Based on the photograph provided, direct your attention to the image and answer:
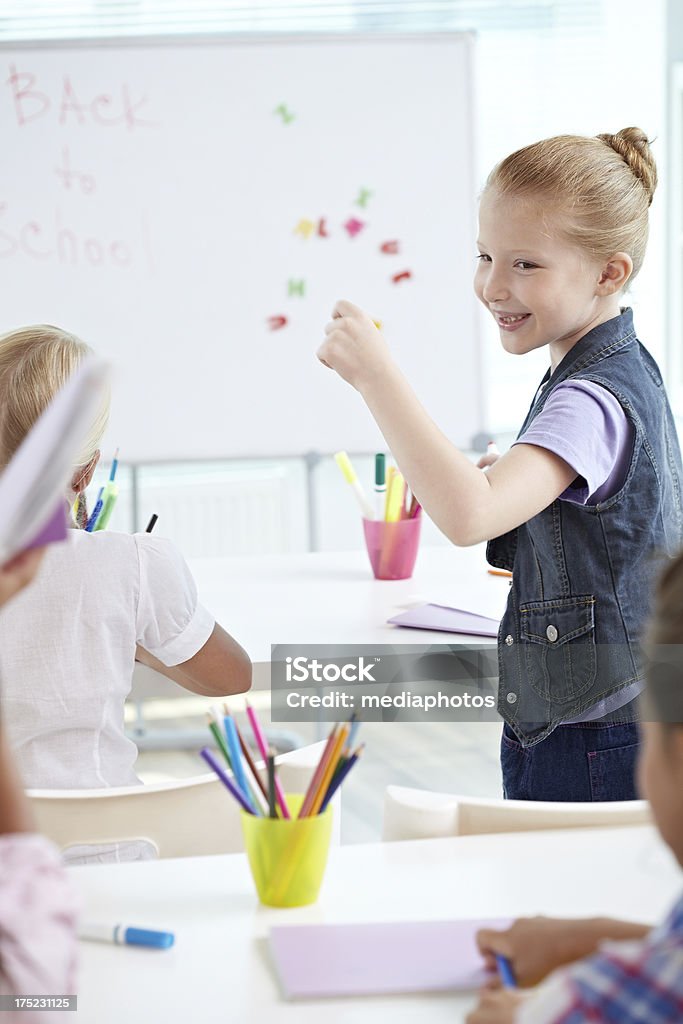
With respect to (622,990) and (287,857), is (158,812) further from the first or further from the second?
(622,990)

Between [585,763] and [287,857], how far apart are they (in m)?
Result: 0.52

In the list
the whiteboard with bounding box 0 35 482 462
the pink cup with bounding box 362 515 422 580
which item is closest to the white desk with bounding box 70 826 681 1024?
the pink cup with bounding box 362 515 422 580

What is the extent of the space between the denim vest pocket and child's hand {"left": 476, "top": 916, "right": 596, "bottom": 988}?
0.53 metres

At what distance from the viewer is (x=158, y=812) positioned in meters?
1.00

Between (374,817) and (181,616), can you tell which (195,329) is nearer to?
(374,817)

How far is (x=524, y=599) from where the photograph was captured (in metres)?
1.29

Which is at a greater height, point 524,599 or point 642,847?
point 524,599

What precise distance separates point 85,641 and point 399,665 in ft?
1.68

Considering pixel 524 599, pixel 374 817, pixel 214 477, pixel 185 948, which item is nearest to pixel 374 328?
pixel 524 599

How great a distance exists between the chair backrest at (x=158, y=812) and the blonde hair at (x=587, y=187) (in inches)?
24.7

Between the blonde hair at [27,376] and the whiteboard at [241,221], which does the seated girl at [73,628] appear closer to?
the blonde hair at [27,376]

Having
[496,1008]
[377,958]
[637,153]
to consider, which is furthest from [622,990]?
[637,153]

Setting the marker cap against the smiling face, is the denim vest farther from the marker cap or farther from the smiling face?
the marker cap

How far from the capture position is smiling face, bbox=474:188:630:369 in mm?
1270
